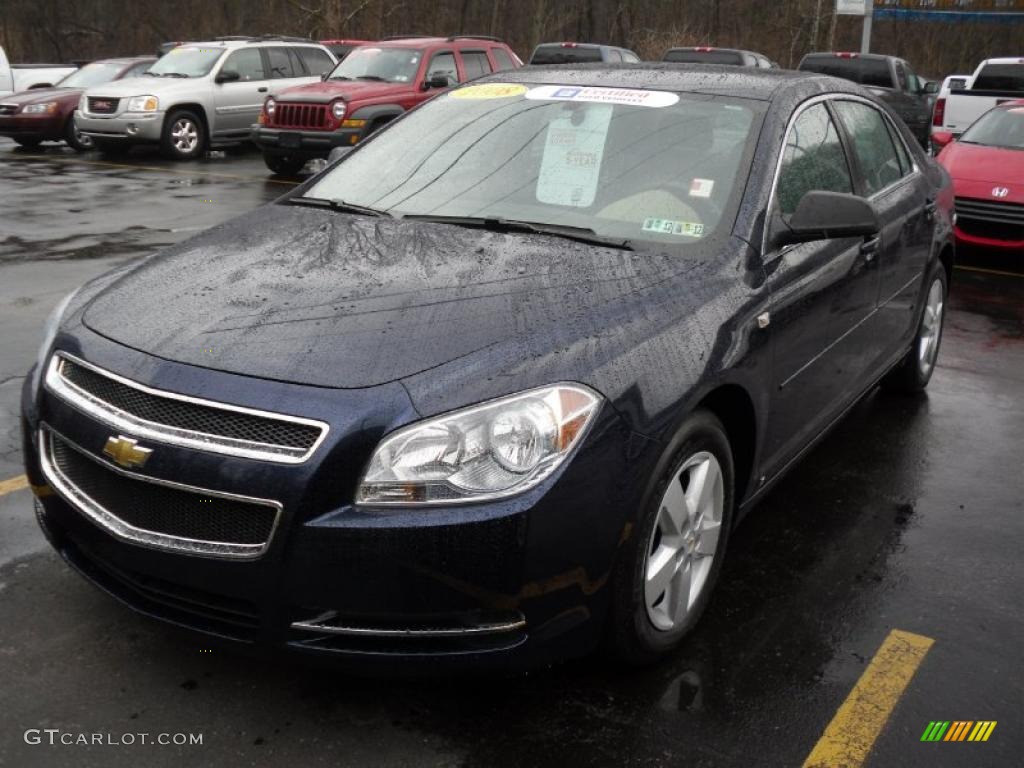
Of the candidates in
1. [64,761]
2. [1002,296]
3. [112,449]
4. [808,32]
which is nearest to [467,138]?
[112,449]

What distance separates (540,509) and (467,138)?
2.09 m

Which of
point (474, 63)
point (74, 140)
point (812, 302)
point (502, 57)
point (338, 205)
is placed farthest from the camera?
point (74, 140)

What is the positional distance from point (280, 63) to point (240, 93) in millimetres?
1093

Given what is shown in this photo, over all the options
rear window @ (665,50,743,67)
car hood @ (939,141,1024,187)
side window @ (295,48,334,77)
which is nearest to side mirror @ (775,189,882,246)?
car hood @ (939,141,1024,187)

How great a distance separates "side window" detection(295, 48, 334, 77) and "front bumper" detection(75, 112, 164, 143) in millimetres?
3030

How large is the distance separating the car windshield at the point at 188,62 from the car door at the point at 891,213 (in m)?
14.4

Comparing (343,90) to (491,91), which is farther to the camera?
(343,90)

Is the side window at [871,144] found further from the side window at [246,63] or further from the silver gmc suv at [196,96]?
the side window at [246,63]

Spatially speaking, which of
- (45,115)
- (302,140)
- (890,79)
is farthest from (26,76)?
(890,79)

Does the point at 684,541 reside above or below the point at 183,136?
above

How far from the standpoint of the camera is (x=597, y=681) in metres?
3.12

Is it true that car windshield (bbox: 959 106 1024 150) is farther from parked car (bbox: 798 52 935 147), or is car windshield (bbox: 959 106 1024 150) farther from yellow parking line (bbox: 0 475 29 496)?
parked car (bbox: 798 52 935 147)

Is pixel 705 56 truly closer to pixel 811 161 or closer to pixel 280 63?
pixel 280 63

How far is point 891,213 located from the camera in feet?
15.9
